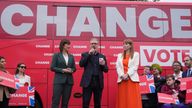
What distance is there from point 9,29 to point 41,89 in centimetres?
192

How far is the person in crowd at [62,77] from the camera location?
891 centimetres

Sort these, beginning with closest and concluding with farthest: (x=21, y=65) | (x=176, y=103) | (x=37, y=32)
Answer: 1. (x=176, y=103)
2. (x=21, y=65)
3. (x=37, y=32)

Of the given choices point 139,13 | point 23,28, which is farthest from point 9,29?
point 139,13

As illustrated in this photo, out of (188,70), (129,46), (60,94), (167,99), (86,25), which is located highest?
(86,25)

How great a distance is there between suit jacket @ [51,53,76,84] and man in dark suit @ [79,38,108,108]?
286 mm

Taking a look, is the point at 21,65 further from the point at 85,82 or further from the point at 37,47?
the point at 85,82

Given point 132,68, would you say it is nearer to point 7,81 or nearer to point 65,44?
point 65,44

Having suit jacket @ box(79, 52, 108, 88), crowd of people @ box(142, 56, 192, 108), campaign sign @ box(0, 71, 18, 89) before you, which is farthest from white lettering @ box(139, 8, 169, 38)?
campaign sign @ box(0, 71, 18, 89)

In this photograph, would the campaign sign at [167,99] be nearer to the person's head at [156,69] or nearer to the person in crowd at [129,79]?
the person in crowd at [129,79]

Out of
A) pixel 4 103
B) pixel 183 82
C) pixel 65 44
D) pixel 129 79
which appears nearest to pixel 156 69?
pixel 183 82

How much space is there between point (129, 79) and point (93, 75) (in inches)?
36.2

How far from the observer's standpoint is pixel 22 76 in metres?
9.67

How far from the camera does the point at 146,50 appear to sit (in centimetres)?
1055

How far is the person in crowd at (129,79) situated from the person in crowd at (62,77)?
1253mm
